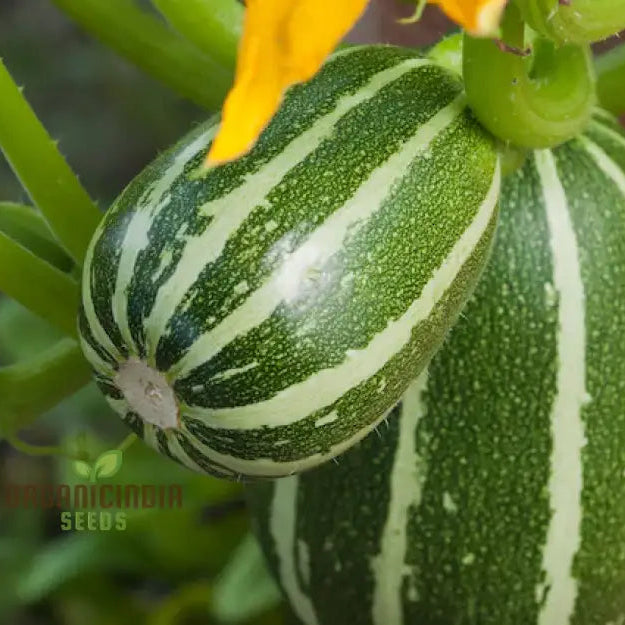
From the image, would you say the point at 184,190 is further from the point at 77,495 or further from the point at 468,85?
the point at 77,495

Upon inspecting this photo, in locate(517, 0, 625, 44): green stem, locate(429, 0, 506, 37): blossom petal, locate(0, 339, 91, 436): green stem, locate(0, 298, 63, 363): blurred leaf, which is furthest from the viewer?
locate(0, 298, 63, 363): blurred leaf

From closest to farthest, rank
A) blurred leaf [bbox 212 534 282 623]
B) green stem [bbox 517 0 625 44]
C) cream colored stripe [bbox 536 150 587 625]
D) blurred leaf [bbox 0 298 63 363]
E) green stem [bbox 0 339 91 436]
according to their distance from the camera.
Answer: green stem [bbox 517 0 625 44] < cream colored stripe [bbox 536 150 587 625] < green stem [bbox 0 339 91 436] < blurred leaf [bbox 212 534 282 623] < blurred leaf [bbox 0 298 63 363]

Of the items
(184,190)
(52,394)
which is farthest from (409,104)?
(52,394)

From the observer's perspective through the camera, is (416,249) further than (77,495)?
No

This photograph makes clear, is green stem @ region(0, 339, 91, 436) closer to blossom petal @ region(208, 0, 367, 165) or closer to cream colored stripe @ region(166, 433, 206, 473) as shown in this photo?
cream colored stripe @ region(166, 433, 206, 473)

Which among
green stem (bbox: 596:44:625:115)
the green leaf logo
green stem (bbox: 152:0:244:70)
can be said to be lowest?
the green leaf logo

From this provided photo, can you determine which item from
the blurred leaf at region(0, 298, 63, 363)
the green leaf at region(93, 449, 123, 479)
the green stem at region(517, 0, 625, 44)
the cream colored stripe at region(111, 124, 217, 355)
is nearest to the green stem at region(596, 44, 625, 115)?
the green stem at region(517, 0, 625, 44)

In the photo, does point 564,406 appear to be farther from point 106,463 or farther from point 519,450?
point 106,463
